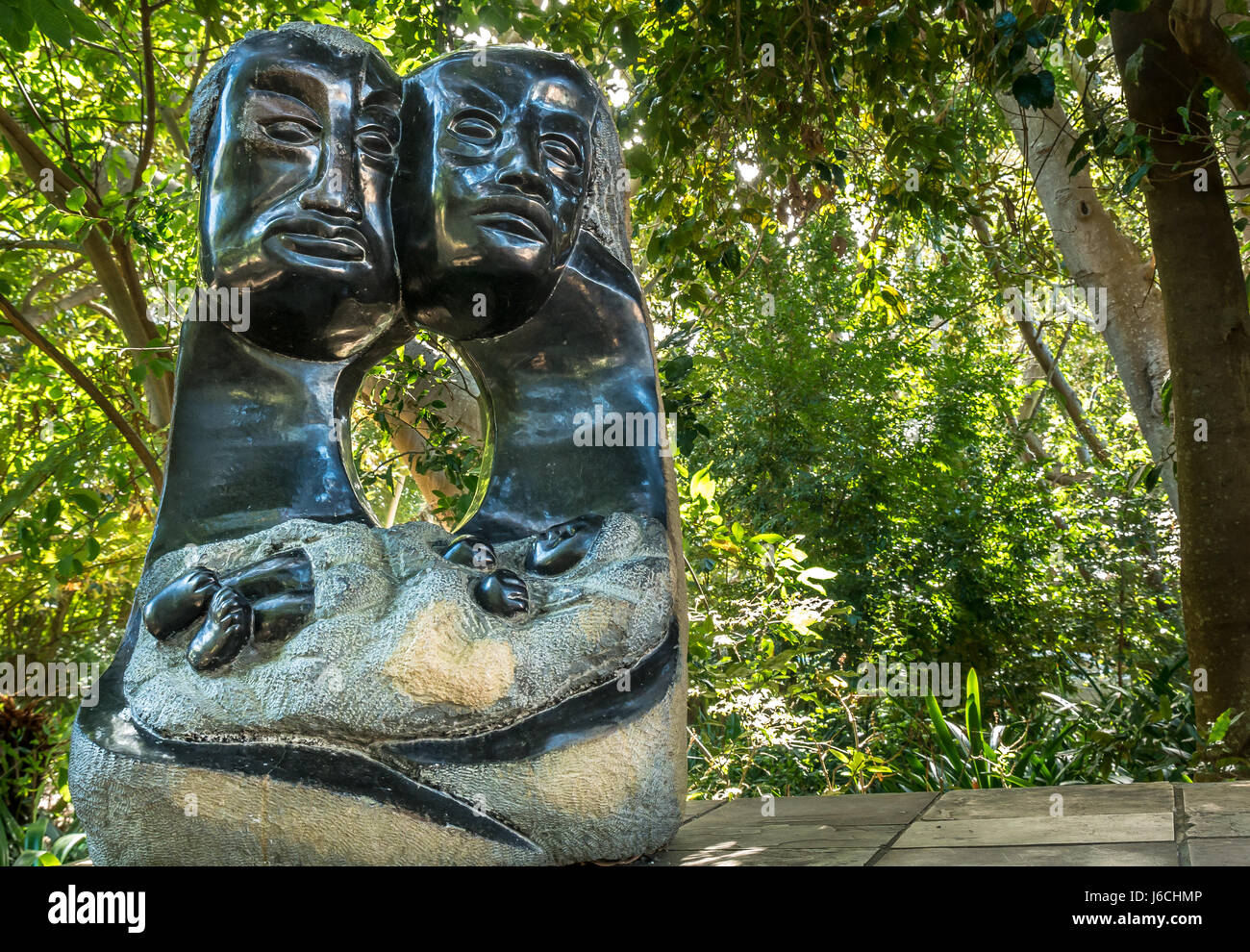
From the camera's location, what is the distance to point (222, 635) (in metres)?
2.25

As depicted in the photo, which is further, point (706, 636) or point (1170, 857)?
point (706, 636)

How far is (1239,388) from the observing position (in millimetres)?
4094

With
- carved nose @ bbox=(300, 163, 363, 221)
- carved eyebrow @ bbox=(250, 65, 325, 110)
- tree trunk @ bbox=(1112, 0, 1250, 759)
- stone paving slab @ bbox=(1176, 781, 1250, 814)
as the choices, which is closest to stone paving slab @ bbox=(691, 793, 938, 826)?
stone paving slab @ bbox=(1176, 781, 1250, 814)

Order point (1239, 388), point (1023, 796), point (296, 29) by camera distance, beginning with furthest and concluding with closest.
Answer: point (1239, 388) → point (1023, 796) → point (296, 29)

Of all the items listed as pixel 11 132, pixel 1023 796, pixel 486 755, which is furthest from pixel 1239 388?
pixel 11 132

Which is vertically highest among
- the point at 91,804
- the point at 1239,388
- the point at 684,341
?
the point at 684,341

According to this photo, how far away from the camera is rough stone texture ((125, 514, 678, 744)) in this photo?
7.11 ft

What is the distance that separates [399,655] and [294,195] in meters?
1.20

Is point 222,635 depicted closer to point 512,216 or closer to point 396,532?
point 396,532

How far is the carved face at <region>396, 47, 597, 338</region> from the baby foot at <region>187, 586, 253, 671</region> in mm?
952

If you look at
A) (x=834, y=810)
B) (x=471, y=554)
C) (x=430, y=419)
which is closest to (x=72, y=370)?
(x=430, y=419)

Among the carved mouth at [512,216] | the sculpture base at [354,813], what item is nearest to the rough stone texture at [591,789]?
the sculpture base at [354,813]
